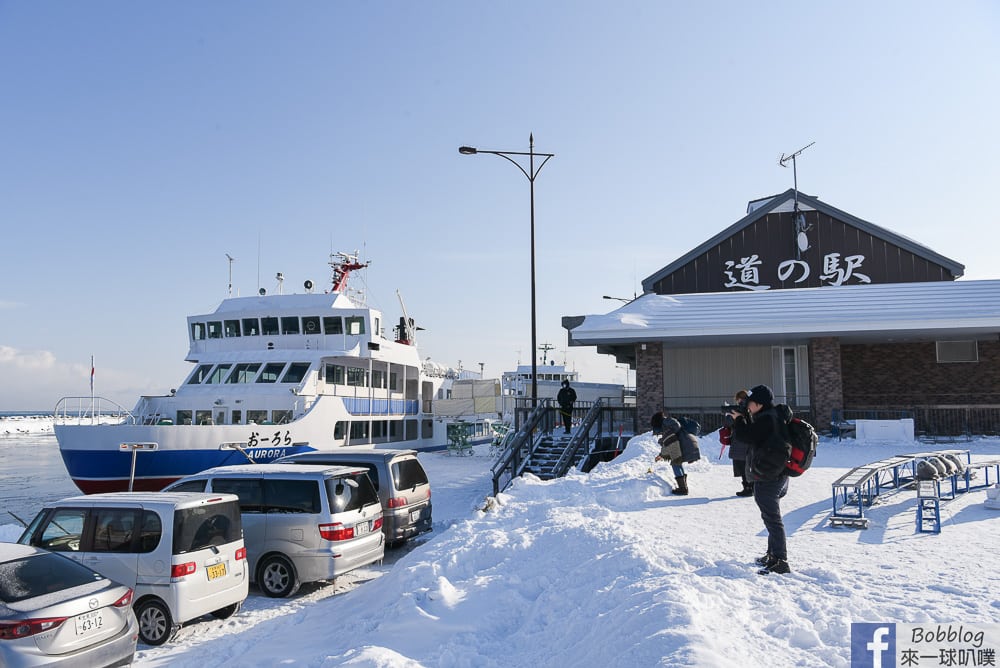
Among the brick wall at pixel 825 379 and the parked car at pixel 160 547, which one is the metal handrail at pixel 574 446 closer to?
the brick wall at pixel 825 379

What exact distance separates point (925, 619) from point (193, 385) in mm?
22979

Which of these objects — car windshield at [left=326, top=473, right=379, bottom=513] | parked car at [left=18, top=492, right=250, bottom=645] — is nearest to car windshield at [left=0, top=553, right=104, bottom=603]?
parked car at [left=18, top=492, right=250, bottom=645]

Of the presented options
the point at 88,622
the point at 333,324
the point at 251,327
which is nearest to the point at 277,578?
the point at 88,622

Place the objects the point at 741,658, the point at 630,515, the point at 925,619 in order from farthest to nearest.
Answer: the point at 630,515 < the point at 925,619 < the point at 741,658

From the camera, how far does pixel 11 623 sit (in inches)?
200

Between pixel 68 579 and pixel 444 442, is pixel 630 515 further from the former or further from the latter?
pixel 444 442

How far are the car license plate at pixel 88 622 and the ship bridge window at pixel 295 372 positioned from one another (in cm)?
1806

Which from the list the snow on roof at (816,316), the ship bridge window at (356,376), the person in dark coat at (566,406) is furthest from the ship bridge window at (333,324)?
the snow on roof at (816,316)

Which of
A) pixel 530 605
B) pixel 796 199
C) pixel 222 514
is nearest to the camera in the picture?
pixel 530 605

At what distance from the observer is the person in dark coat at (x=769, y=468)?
20.2 ft

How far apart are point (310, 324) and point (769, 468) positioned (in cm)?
2179

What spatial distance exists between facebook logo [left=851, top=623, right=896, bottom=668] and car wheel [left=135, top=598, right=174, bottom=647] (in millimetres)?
6518

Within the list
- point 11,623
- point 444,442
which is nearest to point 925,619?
point 11,623

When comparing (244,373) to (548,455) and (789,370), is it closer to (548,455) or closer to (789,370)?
(548,455)
